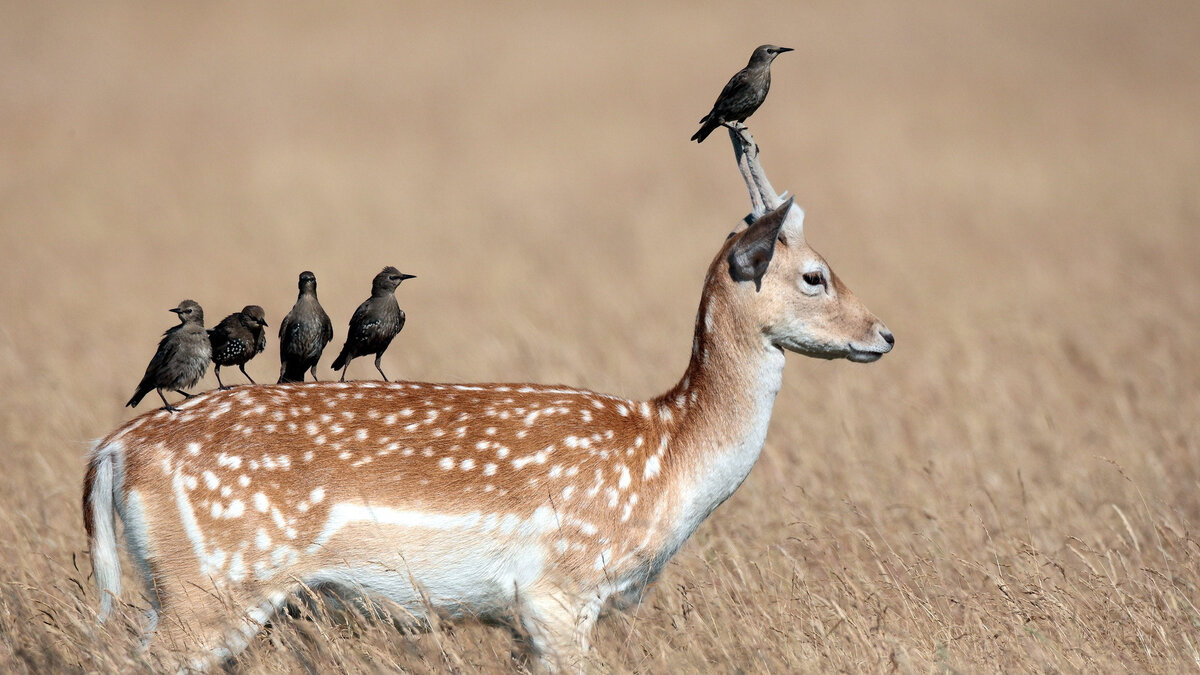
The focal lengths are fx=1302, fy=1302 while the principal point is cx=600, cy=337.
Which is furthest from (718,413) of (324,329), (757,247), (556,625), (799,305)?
(324,329)

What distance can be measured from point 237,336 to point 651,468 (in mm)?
1640

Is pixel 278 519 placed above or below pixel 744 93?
below

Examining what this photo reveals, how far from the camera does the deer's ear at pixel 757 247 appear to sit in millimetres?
4961

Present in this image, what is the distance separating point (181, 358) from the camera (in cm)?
460

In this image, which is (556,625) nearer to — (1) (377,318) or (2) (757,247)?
(1) (377,318)

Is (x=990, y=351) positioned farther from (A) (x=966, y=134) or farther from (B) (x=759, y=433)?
(A) (x=966, y=134)

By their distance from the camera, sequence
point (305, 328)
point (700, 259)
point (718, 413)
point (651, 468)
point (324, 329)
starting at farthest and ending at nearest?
point (700, 259)
point (718, 413)
point (651, 468)
point (324, 329)
point (305, 328)

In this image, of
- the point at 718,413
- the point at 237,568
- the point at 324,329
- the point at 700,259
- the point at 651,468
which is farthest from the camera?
the point at 700,259

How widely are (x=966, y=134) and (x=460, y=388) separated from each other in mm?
16609

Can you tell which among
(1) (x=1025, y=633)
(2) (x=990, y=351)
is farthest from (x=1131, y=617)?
(2) (x=990, y=351)

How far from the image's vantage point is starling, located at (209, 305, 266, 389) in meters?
4.80

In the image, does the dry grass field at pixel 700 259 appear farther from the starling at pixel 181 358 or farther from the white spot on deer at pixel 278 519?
the starling at pixel 181 358

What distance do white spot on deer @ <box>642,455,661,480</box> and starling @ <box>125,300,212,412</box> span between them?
169 centimetres

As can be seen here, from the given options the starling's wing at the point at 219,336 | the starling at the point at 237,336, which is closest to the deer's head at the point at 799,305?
the starling at the point at 237,336
